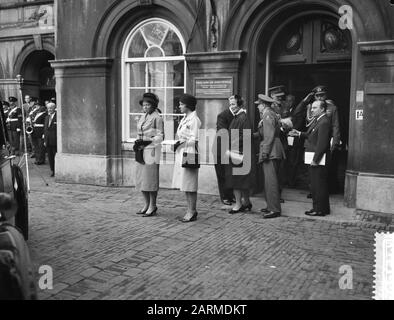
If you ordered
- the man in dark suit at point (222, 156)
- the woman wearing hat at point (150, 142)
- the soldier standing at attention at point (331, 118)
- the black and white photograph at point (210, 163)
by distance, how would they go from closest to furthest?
1. the black and white photograph at point (210, 163)
2. the woman wearing hat at point (150, 142)
3. the soldier standing at attention at point (331, 118)
4. the man in dark suit at point (222, 156)

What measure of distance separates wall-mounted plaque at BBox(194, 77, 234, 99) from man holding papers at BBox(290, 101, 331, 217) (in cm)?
186

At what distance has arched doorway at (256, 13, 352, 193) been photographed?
29.4 ft

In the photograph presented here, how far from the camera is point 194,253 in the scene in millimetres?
5875

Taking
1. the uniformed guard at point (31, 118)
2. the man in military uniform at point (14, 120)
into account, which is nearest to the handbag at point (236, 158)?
the uniformed guard at point (31, 118)

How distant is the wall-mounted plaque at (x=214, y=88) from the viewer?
917 cm

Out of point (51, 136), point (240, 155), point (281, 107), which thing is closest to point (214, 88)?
point (281, 107)

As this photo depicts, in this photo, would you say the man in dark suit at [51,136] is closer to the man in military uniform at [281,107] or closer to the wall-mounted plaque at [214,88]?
the wall-mounted plaque at [214,88]

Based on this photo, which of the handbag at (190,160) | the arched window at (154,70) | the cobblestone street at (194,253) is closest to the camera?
the cobblestone street at (194,253)

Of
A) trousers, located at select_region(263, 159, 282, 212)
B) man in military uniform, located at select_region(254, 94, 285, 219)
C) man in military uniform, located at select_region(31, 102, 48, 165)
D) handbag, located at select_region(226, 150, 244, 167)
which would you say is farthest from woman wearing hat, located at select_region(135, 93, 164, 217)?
man in military uniform, located at select_region(31, 102, 48, 165)

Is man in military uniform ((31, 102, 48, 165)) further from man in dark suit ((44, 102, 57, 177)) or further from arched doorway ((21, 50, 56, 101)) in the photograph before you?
arched doorway ((21, 50, 56, 101))

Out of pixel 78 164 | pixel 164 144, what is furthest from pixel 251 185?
pixel 78 164

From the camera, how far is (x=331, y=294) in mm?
4590

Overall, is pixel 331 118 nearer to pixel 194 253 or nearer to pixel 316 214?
pixel 316 214

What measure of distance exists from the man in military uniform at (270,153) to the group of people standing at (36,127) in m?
6.15
